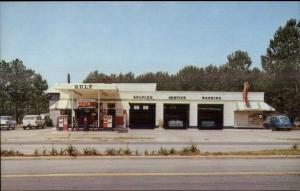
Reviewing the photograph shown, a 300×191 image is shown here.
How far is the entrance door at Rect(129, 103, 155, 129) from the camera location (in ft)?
168

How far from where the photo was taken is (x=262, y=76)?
273 ft

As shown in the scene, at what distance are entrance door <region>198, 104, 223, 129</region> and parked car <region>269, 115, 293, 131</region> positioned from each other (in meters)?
5.70

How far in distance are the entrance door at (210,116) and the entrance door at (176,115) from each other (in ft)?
5.18

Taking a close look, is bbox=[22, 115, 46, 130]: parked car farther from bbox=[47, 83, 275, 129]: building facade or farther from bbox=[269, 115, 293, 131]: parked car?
bbox=[269, 115, 293, 131]: parked car

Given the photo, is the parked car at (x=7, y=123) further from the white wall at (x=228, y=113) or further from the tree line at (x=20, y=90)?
the white wall at (x=228, y=113)

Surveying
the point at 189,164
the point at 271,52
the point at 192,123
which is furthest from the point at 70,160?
the point at 271,52

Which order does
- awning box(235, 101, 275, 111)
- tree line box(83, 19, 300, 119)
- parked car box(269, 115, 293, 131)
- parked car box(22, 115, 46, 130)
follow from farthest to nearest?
tree line box(83, 19, 300, 119) → awning box(235, 101, 275, 111) → parked car box(22, 115, 46, 130) → parked car box(269, 115, 293, 131)

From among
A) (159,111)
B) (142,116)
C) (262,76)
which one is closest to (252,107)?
(159,111)

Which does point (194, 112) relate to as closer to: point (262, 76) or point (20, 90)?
point (20, 90)

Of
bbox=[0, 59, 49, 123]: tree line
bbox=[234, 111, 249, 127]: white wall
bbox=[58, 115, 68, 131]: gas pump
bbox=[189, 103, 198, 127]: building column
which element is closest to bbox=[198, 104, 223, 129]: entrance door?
bbox=[189, 103, 198, 127]: building column

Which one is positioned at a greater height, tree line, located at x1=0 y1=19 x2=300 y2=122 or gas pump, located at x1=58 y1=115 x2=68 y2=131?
tree line, located at x1=0 y1=19 x2=300 y2=122

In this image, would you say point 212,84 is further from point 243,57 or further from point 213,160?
point 213,160

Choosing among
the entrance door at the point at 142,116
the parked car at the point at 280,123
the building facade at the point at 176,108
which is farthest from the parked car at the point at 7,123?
the parked car at the point at 280,123

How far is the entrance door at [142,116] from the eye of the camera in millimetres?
51281
